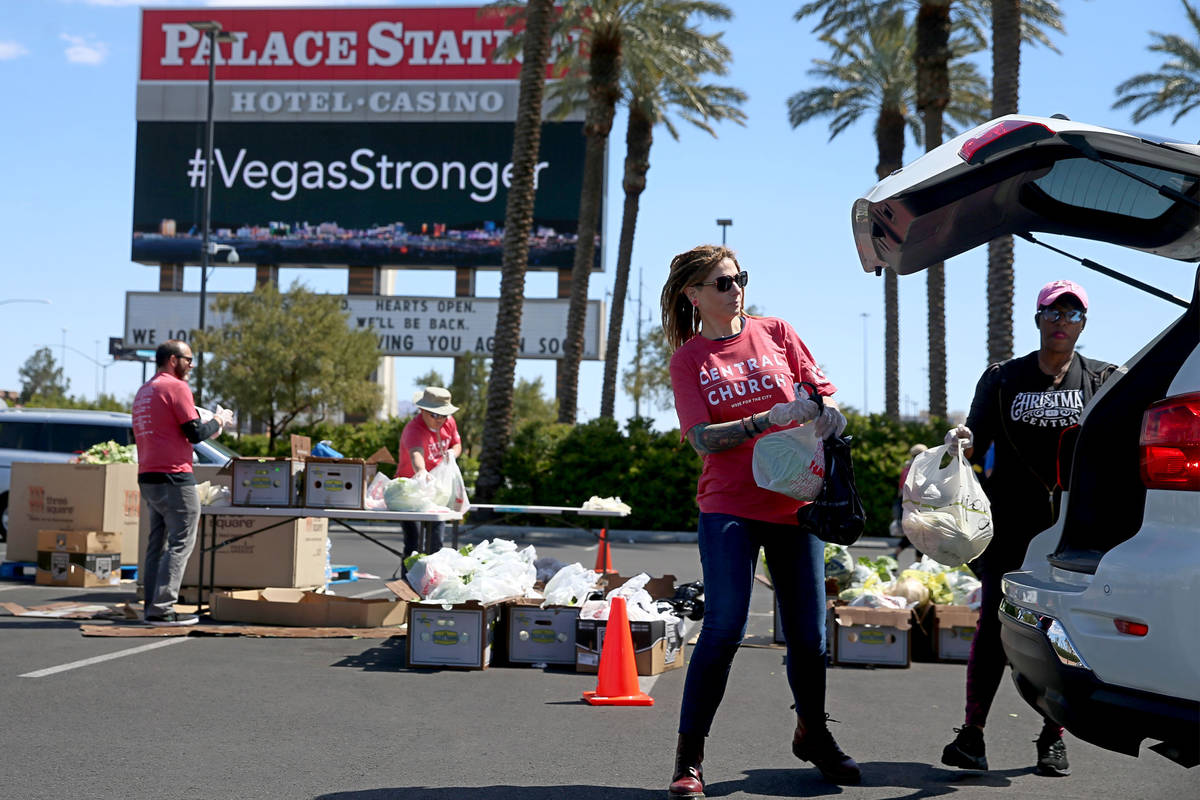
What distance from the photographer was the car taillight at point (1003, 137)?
11.3 ft

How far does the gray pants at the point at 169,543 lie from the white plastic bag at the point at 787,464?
19.3ft

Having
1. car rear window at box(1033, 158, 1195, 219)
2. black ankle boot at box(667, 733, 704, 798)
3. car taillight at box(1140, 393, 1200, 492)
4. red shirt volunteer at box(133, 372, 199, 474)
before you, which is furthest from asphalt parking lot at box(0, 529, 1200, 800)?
car rear window at box(1033, 158, 1195, 219)

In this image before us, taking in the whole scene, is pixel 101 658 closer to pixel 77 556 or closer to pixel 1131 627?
pixel 77 556

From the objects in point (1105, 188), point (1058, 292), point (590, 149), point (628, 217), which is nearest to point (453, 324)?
point (628, 217)

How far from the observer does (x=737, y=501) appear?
4535 millimetres

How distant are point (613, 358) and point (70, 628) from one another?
912 inches

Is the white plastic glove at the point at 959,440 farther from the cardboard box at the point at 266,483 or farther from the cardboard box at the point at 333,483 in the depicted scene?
the cardboard box at the point at 266,483

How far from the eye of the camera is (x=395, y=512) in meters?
9.16

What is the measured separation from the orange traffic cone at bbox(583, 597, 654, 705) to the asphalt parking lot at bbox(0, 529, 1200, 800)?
4.4 inches

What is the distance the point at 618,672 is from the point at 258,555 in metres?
4.72

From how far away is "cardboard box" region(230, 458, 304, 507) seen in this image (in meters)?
9.46

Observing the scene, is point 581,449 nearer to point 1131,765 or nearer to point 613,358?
point 613,358

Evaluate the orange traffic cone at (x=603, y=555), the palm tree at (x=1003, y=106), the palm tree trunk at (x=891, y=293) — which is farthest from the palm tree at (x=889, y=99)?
the orange traffic cone at (x=603, y=555)

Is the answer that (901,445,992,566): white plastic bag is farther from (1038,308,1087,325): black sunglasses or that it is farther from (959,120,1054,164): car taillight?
(959,120,1054,164): car taillight
